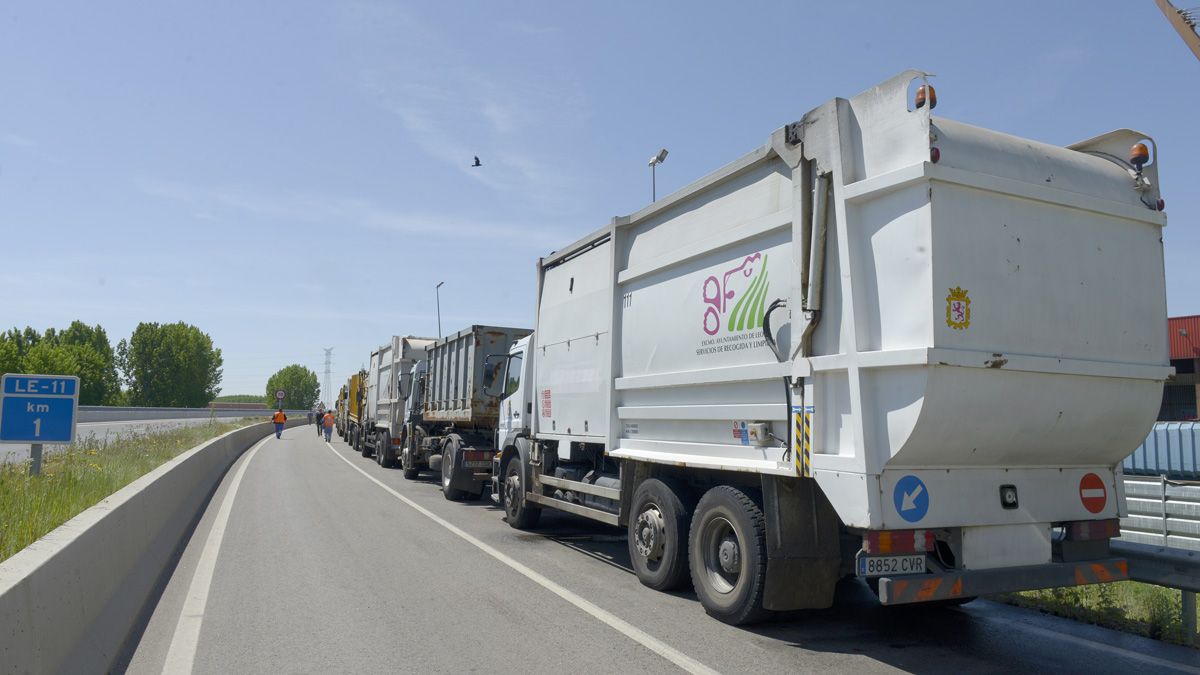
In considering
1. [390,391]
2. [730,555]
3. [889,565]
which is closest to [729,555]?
[730,555]

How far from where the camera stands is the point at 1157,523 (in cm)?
851

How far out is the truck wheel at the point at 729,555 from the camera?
19.1 ft

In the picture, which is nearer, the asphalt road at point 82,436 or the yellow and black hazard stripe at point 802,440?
the yellow and black hazard stripe at point 802,440

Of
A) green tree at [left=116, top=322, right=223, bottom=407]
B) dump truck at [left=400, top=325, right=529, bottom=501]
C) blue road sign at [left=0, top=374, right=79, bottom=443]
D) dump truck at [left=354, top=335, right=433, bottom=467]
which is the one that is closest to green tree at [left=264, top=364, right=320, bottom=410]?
green tree at [left=116, top=322, right=223, bottom=407]

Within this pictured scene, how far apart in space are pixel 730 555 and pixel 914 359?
2251 mm

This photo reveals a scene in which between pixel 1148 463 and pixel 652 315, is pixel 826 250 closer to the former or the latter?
pixel 652 315

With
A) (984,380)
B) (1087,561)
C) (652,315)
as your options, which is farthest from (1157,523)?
(652,315)

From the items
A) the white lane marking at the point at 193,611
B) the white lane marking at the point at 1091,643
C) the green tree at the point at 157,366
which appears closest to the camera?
the white lane marking at the point at 193,611

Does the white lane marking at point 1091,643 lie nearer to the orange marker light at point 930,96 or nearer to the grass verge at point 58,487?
the orange marker light at point 930,96

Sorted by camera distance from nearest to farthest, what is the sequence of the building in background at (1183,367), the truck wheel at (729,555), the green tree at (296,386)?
1. the truck wheel at (729,555)
2. the building in background at (1183,367)
3. the green tree at (296,386)

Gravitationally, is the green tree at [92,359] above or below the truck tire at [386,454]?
above

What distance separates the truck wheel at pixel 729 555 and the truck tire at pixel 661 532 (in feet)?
0.82

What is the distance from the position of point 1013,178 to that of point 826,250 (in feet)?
4.12

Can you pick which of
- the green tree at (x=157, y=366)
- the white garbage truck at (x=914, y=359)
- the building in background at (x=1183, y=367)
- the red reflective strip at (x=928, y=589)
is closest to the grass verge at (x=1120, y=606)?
the white garbage truck at (x=914, y=359)
